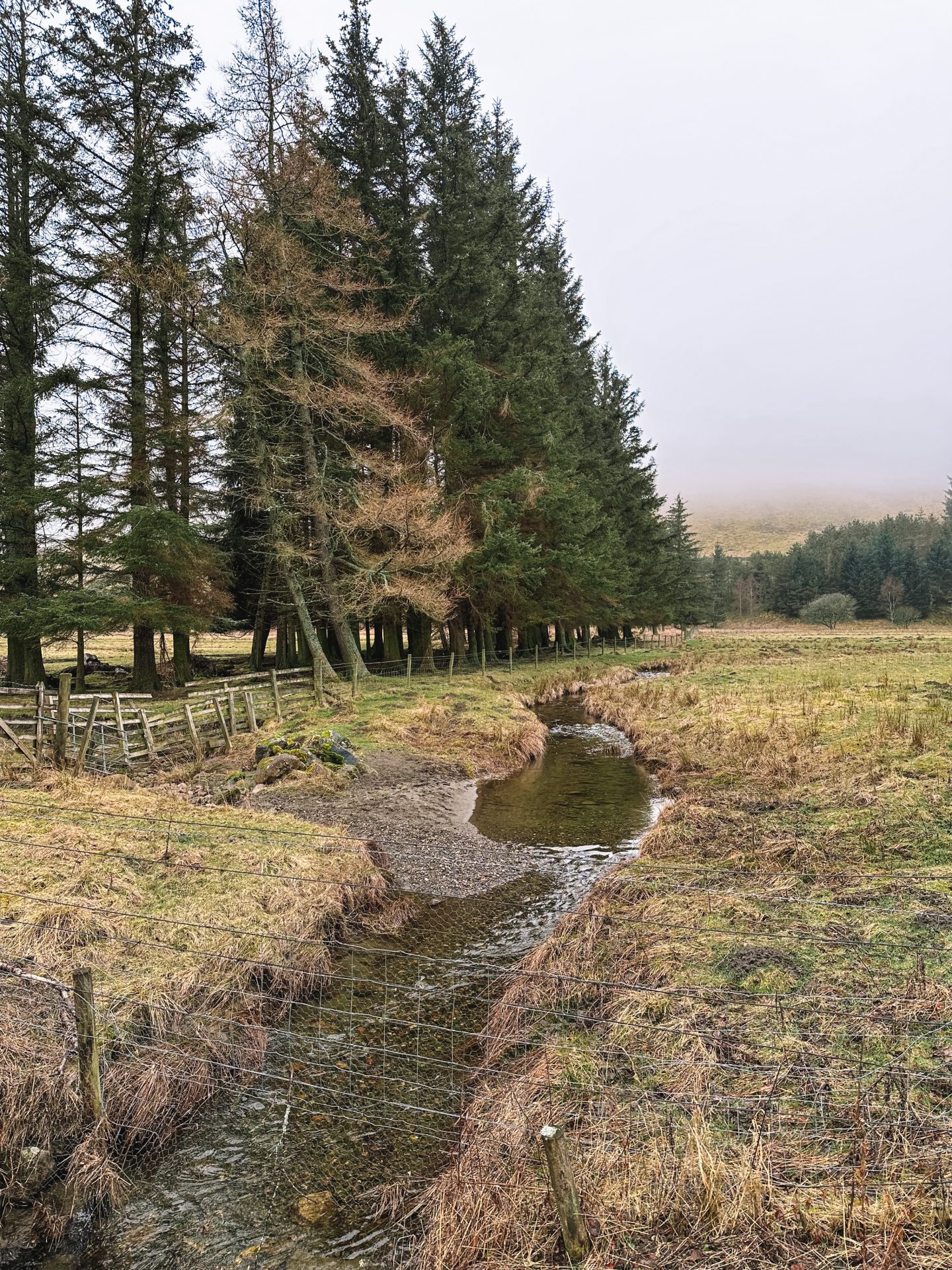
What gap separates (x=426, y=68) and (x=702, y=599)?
173ft

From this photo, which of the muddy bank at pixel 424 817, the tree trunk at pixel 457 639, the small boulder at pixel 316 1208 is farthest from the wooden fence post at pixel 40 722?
the tree trunk at pixel 457 639

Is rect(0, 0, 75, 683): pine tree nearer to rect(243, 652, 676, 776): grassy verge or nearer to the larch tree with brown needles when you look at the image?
the larch tree with brown needles

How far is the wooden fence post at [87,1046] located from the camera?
174 inches

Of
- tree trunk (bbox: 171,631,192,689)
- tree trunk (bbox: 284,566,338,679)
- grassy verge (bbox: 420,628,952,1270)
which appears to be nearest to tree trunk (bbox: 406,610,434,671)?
tree trunk (bbox: 284,566,338,679)

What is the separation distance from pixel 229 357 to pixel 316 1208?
23.4 meters

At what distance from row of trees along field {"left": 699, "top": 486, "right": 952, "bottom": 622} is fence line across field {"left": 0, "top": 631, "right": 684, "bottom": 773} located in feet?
206

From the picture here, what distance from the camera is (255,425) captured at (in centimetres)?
2178

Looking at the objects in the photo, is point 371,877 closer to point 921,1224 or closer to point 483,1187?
point 483,1187

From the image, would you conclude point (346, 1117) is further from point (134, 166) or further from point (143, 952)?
point (134, 166)

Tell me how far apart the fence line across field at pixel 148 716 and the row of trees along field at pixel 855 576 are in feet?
206

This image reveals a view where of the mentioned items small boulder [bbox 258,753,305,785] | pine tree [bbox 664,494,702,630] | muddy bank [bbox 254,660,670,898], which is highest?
pine tree [bbox 664,494,702,630]

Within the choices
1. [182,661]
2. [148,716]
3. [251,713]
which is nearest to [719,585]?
[182,661]

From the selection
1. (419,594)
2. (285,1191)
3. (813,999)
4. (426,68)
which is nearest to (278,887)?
(285,1191)

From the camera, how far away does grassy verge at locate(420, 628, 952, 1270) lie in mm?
3510
